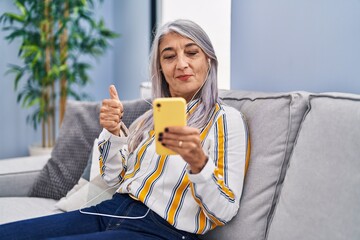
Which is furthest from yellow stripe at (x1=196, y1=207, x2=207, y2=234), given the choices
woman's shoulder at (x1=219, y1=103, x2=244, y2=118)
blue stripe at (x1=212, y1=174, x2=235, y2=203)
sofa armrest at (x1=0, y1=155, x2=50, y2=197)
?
sofa armrest at (x1=0, y1=155, x2=50, y2=197)

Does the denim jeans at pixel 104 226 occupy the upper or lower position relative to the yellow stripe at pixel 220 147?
lower

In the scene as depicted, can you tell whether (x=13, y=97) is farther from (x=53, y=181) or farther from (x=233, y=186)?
(x=233, y=186)

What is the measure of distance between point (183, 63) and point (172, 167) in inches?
13.2

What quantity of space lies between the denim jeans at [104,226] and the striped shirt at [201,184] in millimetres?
29

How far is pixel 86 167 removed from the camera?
5.99 ft

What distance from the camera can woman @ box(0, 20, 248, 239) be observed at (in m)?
1.14

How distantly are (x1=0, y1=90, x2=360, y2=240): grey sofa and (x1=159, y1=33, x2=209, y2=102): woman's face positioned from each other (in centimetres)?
17

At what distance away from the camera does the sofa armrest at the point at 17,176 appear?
189 centimetres

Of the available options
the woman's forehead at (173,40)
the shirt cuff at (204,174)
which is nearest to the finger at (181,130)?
the shirt cuff at (204,174)

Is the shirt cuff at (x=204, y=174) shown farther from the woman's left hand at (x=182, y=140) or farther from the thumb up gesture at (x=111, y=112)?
the thumb up gesture at (x=111, y=112)

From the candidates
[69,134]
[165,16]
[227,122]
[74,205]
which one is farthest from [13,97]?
[227,122]

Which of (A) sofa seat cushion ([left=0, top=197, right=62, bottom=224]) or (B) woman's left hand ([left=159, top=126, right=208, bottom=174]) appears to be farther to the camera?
(A) sofa seat cushion ([left=0, top=197, right=62, bottom=224])

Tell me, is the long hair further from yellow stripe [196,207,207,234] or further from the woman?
yellow stripe [196,207,207,234]

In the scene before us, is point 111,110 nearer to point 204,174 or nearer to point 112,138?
point 112,138
